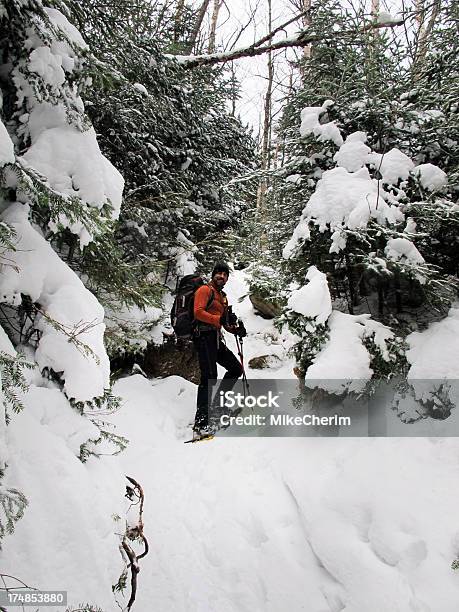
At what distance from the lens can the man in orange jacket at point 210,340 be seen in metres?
5.81

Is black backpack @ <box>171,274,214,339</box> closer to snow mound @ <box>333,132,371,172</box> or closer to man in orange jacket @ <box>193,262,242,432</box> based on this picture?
man in orange jacket @ <box>193,262,242,432</box>

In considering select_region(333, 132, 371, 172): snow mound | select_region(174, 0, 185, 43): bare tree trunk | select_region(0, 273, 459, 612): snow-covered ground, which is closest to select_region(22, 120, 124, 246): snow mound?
select_region(0, 273, 459, 612): snow-covered ground

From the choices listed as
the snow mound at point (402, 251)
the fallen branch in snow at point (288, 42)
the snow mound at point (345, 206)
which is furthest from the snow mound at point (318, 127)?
the snow mound at point (402, 251)

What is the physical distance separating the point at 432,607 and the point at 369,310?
3.71 m

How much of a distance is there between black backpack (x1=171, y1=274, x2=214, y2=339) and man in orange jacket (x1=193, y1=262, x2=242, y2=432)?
0.13 m

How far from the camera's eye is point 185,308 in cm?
602

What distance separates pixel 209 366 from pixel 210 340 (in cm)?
41

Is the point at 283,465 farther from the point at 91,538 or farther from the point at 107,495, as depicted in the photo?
the point at 91,538

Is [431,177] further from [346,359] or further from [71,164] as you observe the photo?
[71,164]

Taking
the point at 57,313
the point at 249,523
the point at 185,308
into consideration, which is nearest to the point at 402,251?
the point at 185,308

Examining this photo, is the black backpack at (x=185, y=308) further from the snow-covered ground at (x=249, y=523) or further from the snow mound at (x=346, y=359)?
the snow mound at (x=346, y=359)

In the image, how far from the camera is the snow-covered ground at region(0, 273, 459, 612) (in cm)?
228

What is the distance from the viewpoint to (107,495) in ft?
9.41

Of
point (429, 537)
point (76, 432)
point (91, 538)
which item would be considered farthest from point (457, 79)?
point (91, 538)
